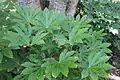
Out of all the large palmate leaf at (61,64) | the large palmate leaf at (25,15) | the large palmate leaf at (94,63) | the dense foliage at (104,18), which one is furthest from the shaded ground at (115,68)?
the large palmate leaf at (61,64)

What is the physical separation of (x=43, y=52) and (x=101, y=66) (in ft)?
1.54

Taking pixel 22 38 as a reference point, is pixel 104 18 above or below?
below

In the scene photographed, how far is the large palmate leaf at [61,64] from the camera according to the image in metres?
2.15

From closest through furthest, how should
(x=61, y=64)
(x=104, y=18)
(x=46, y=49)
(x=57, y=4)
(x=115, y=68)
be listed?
(x=61, y=64) → (x=46, y=49) → (x=57, y=4) → (x=104, y=18) → (x=115, y=68)

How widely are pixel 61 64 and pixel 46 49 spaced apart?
205 millimetres

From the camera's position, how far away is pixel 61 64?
7.18ft

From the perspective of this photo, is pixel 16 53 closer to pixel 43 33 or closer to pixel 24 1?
pixel 43 33

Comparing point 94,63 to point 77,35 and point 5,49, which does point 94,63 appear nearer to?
point 77,35

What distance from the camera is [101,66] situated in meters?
2.25

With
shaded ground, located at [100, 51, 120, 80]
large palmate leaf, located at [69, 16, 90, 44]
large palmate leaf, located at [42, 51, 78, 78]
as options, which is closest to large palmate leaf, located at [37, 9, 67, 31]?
large palmate leaf, located at [69, 16, 90, 44]

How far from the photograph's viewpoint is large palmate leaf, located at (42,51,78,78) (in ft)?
7.06

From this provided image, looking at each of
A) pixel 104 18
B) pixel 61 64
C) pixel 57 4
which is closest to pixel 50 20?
pixel 61 64

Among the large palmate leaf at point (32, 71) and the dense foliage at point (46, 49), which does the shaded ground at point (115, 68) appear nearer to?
the dense foliage at point (46, 49)

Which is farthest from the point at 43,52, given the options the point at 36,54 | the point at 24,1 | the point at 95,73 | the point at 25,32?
the point at 24,1
